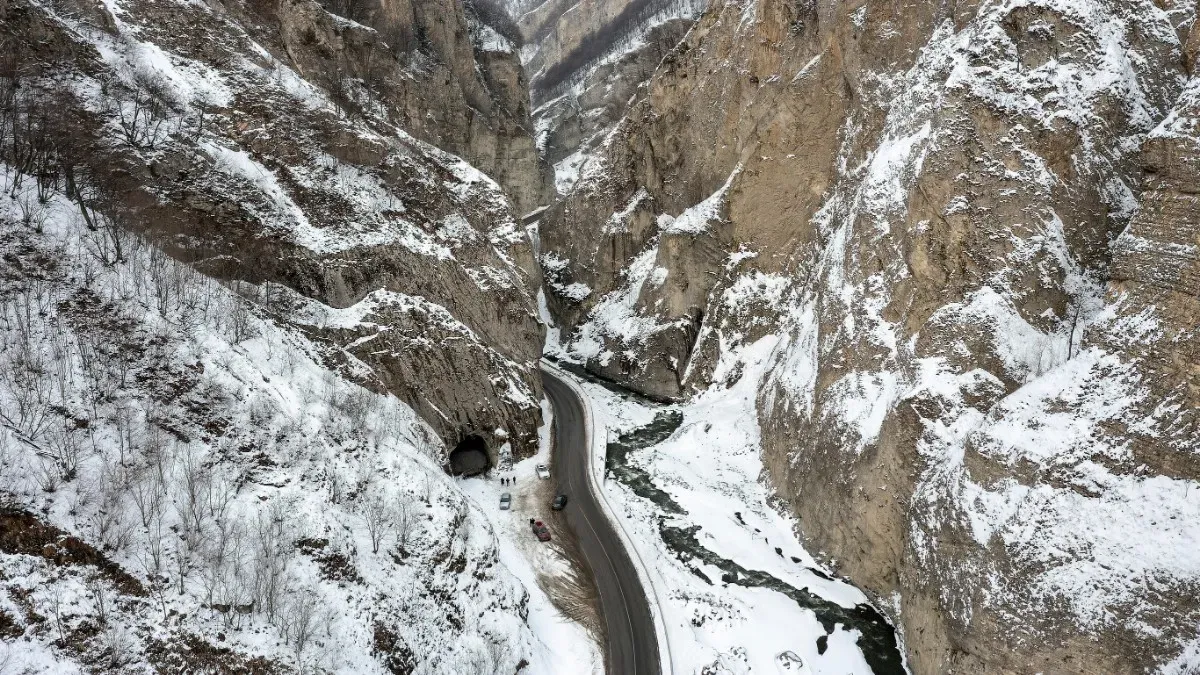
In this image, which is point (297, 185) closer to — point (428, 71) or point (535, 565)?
point (535, 565)

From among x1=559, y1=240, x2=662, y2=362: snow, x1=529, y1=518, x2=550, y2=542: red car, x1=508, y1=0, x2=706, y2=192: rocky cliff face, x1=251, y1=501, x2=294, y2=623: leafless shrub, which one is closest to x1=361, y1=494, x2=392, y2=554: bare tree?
x1=251, y1=501, x2=294, y2=623: leafless shrub

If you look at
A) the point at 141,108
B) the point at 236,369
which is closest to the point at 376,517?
the point at 236,369

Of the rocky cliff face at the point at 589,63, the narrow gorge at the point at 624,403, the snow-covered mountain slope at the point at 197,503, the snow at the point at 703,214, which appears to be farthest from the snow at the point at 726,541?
the rocky cliff face at the point at 589,63

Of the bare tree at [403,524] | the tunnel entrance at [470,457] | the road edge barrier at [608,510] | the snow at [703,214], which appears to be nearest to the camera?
the bare tree at [403,524]

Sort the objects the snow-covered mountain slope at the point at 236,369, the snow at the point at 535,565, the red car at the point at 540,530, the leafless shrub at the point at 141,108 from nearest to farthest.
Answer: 1. the snow-covered mountain slope at the point at 236,369
2. the snow at the point at 535,565
3. the leafless shrub at the point at 141,108
4. the red car at the point at 540,530

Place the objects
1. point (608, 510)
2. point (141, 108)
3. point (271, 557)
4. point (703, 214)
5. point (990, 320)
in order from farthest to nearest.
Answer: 1. point (703, 214)
2. point (608, 510)
3. point (141, 108)
4. point (990, 320)
5. point (271, 557)

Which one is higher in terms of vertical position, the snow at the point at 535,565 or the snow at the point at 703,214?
the snow at the point at 703,214

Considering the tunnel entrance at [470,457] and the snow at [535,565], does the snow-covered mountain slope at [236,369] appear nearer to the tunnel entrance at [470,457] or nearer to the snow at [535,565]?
the snow at [535,565]

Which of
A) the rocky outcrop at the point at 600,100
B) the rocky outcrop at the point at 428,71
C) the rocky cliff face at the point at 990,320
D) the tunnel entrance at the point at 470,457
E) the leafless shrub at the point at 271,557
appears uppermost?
the rocky outcrop at the point at 600,100
